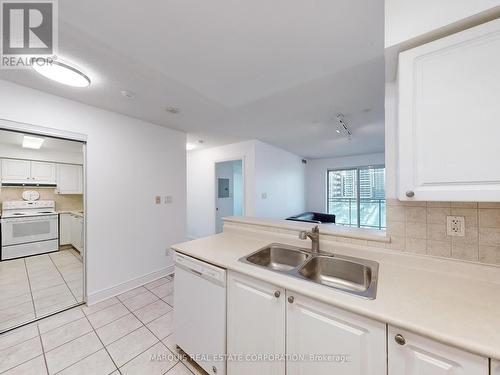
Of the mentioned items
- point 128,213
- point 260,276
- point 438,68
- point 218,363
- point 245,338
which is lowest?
point 218,363

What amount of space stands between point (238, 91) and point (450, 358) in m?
2.28

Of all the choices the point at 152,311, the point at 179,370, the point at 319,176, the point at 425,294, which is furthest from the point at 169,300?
the point at 319,176

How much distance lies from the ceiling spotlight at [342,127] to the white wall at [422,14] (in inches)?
68.7

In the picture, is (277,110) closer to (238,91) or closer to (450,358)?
(238,91)

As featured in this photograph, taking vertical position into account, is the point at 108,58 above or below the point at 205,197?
above

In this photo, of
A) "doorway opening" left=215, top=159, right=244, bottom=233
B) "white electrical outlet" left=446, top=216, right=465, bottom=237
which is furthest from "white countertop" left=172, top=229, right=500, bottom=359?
"doorway opening" left=215, top=159, right=244, bottom=233

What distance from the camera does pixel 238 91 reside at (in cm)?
204

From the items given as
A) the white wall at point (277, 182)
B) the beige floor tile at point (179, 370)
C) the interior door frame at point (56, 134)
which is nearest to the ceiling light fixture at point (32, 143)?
the interior door frame at point (56, 134)

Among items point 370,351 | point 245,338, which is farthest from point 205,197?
point 370,351

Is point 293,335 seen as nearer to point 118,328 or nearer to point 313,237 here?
point 313,237

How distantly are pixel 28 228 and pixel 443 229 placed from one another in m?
5.35

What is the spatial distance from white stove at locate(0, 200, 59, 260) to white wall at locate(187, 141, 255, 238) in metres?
2.51

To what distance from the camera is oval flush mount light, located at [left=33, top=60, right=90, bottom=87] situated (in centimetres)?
154

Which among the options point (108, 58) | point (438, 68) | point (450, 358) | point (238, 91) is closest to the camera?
point (450, 358)
